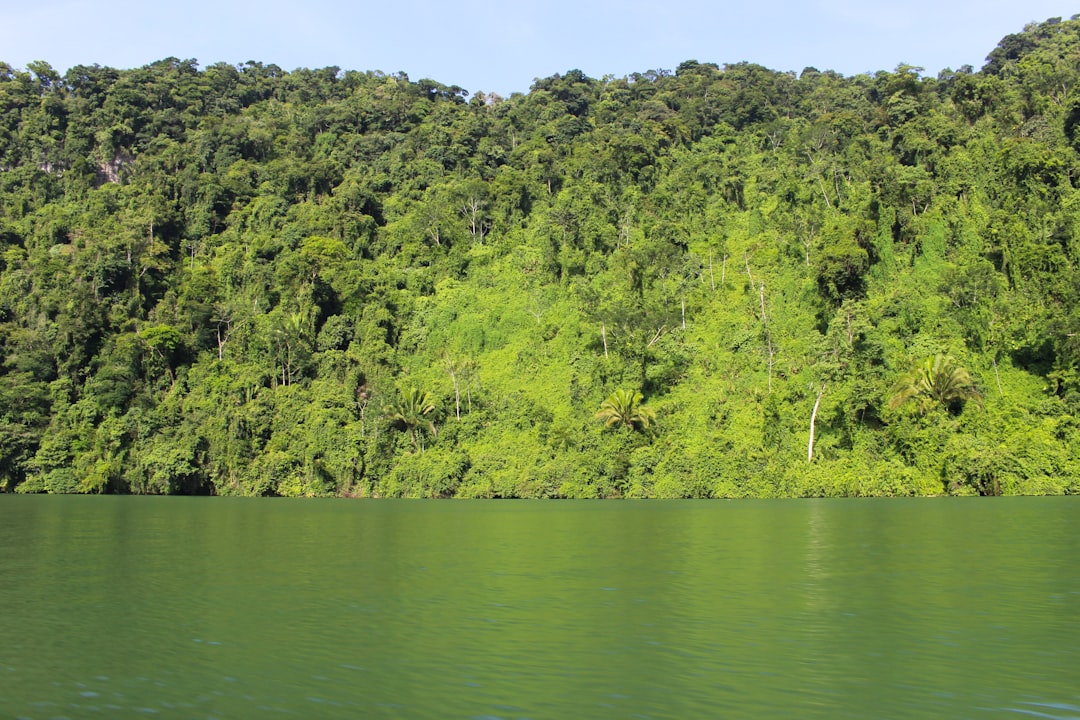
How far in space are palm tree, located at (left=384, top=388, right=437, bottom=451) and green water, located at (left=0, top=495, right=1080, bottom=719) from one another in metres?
30.5

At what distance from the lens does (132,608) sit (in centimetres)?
1355

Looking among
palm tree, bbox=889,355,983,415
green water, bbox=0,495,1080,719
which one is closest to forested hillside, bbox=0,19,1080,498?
palm tree, bbox=889,355,983,415

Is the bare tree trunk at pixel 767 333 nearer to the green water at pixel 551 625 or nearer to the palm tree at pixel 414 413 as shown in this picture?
the palm tree at pixel 414 413

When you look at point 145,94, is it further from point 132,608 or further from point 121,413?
point 132,608

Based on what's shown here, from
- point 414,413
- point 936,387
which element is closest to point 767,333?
point 936,387

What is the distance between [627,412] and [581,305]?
43.9ft

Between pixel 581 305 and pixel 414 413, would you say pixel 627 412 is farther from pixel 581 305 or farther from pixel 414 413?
pixel 414 413

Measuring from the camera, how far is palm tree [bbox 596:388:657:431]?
49.3m

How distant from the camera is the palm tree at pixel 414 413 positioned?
54.9m

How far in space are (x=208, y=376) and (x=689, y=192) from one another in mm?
41311

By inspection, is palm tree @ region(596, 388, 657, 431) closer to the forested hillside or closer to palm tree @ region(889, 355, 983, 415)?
the forested hillside

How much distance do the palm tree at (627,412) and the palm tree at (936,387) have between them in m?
13.5

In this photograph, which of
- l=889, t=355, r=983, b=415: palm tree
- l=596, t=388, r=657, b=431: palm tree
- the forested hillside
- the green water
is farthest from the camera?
l=596, t=388, r=657, b=431: palm tree

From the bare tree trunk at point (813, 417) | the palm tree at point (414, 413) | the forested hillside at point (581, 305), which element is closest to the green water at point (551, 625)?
the bare tree trunk at point (813, 417)
